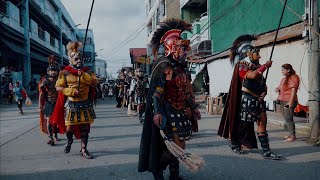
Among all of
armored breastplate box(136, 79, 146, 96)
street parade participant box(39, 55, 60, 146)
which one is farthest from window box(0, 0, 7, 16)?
street parade participant box(39, 55, 60, 146)

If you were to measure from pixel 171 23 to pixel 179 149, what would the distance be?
1774 millimetres

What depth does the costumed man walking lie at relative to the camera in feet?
14.7

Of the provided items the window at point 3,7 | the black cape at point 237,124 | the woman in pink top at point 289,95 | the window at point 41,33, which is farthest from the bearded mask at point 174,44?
the window at point 41,33

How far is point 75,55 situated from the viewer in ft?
20.8

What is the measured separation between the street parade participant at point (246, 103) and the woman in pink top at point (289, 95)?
5.12 ft

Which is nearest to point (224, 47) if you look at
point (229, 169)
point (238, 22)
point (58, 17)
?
point (238, 22)

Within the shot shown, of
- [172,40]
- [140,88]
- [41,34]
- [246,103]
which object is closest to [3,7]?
[41,34]

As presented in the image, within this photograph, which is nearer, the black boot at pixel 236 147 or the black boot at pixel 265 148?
the black boot at pixel 265 148

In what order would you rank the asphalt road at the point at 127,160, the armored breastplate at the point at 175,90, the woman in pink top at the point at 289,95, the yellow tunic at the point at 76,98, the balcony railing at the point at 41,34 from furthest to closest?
the balcony railing at the point at 41,34, the woman in pink top at the point at 289,95, the yellow tunic at the point at 76,98, the asphalt road at the point at 127,160, the armored breastplate at the point at 175,90

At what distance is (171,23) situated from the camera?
4.88 m

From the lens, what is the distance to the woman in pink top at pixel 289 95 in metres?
7.47

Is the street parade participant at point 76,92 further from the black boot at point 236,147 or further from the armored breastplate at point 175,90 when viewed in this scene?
the black boot at point 236,147

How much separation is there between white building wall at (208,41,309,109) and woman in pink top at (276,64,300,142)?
1543mm

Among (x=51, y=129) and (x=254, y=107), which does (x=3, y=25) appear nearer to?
(x=51, y=129)
